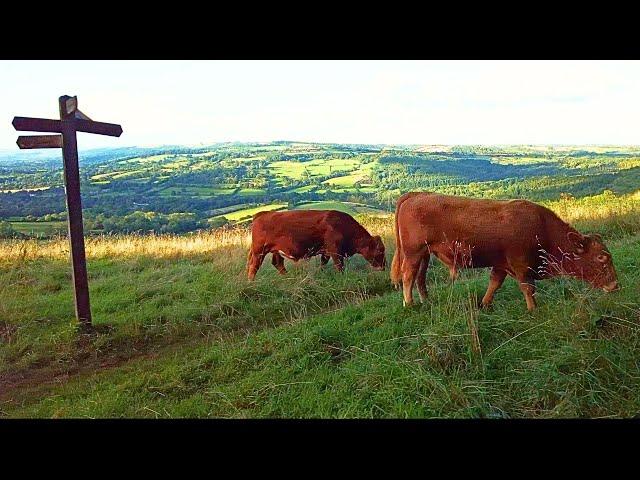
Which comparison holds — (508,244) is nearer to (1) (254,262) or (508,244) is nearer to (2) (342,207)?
(2) (342,207)

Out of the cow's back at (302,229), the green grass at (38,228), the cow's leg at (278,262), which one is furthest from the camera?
the cow's back at (302,229)

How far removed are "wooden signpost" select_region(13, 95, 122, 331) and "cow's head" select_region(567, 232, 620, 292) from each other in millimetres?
3073

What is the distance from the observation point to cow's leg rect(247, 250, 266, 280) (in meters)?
4.31

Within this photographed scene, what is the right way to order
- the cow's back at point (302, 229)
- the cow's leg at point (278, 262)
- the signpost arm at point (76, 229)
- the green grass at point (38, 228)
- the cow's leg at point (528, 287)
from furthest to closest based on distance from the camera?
the cow's back at point (302, 229) → the cow's leg at point (278, 262) → the green grass at point (38, 228) → the signpost arm at point (76, 229) → the cow's leg at point (528, 287)

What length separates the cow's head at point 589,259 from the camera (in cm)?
394

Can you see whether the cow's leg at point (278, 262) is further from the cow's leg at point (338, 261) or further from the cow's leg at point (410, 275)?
the cow's leg at point (410, 275)

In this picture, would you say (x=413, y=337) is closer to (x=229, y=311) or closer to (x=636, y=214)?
(x=229, y=311)

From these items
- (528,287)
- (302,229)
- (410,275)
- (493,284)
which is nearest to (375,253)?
(410,275)

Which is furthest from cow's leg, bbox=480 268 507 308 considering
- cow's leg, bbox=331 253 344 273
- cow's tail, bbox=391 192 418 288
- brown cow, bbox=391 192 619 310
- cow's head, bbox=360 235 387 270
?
cow's leg, bbox=331 253 344 273

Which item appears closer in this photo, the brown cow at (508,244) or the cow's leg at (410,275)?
the brown cow at (508,244)

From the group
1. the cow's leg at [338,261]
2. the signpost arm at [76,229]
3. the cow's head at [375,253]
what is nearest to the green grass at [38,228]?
the signpost arm at [76,229]
